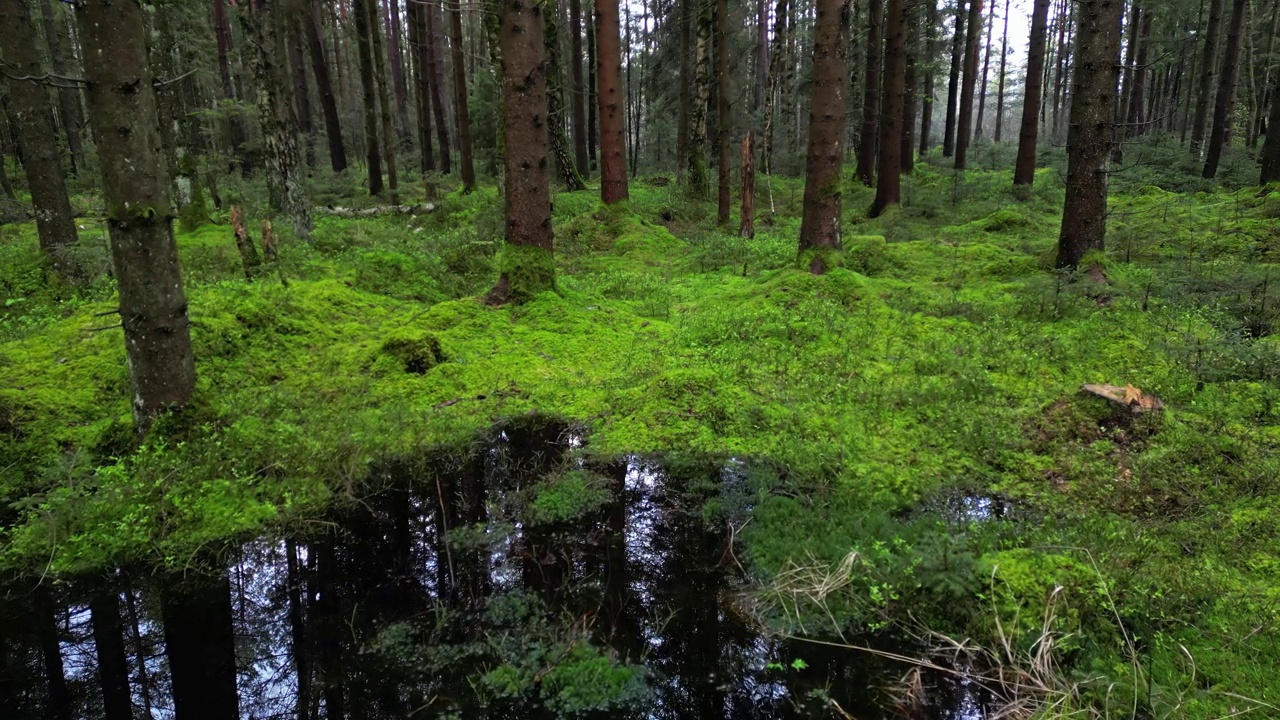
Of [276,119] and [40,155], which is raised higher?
[276,119]

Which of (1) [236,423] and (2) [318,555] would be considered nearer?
(2) [318,555]

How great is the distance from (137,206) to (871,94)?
72.1ft

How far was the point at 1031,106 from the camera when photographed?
17.0 m

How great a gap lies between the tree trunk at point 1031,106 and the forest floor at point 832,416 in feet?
26.2

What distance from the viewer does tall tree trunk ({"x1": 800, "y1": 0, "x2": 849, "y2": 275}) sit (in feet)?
28.4

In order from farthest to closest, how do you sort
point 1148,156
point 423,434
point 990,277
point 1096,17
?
point 1148,156
point 990,277
point 1096,17
point 423,434

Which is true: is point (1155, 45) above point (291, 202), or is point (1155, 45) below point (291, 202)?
above

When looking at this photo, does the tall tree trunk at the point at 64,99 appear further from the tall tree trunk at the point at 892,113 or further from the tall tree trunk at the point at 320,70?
the tall tree trunk at the point at 892,113

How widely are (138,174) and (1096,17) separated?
1048cm

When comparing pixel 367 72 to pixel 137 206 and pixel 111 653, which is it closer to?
pixel 137 206

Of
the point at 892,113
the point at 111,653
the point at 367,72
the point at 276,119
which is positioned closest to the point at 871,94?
the point at 892,113

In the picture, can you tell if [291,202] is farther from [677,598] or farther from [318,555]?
[677,598]

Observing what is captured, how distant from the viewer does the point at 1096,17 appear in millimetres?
7887

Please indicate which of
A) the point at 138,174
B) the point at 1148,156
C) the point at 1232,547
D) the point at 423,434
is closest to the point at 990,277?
the point at 1232,547
